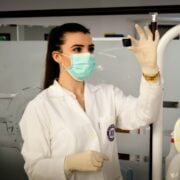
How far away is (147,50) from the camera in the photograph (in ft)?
3.11

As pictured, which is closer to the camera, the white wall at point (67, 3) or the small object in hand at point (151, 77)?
the small object in hand at point (151, 77)

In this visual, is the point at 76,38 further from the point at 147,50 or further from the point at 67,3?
the point at 67,3

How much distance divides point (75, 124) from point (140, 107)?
0.85 ft

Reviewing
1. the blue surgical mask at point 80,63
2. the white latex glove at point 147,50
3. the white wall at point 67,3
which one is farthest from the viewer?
the white wall at point 67,3

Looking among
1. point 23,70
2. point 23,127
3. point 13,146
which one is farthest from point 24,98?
point 23,127

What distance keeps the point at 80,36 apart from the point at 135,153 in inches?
32.2

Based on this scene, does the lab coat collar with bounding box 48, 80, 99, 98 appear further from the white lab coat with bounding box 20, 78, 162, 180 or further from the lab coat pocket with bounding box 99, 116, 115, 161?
the lab coat pocket with bounding box 99, 116, 115, 161

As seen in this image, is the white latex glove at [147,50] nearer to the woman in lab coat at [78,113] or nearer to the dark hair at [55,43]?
the woman in lab coat at [78,113]

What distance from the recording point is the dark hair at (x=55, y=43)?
1.11 metres

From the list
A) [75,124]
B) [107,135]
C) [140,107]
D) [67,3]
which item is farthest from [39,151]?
[67,3]

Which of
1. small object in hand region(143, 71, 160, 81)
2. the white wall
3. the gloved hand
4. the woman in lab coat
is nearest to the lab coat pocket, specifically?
the woman in lab coat

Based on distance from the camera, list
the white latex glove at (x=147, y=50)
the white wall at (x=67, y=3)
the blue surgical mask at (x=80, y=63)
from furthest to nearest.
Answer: the white wall at (x=67, y=3) < the blue surgical mask at (x=80, y=63) < the white latex glove at (x=147, y=50)

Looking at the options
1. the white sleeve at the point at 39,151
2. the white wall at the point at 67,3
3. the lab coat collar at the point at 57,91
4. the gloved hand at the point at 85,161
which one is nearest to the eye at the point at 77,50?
the lab coat collar at the point at 57,91

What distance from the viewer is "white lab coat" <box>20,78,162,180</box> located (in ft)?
3.30
